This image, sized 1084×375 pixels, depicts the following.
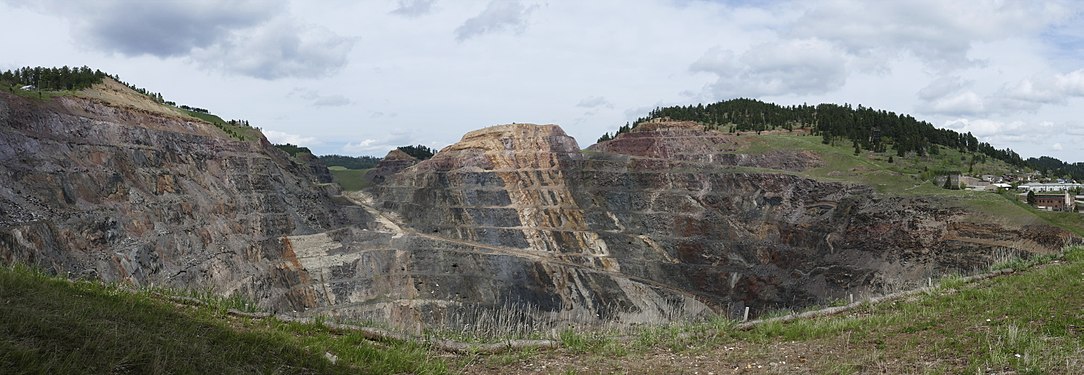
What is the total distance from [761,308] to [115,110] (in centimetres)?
5892

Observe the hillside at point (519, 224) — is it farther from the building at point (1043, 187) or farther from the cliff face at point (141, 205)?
the building at point (1043, 187)

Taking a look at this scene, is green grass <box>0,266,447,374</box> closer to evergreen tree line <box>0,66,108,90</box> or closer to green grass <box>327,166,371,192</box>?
evergreen tree line <box>0,66,108,90</box>

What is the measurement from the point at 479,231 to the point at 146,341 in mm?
61531

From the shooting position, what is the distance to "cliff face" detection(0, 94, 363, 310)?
36.5m

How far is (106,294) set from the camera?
920 cm

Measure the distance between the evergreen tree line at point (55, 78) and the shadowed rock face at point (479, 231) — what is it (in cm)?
666

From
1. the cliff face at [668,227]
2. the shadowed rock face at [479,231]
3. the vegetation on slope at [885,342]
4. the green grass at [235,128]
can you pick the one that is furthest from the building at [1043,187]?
the green grass at [235,128]

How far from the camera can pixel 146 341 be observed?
650cm

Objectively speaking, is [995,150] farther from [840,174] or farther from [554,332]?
[554,332]

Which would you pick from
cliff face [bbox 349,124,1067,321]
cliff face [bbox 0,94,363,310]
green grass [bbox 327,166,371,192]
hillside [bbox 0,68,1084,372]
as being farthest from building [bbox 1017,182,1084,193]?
green grass [bbox 327,166,371,192]

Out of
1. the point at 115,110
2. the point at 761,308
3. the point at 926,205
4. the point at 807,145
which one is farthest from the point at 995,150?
the point at 115,110

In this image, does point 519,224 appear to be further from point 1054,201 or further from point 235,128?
point 1054,201

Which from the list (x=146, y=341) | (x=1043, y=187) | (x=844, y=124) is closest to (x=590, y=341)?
(x=146, y=341)

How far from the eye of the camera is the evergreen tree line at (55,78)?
5548 cm
